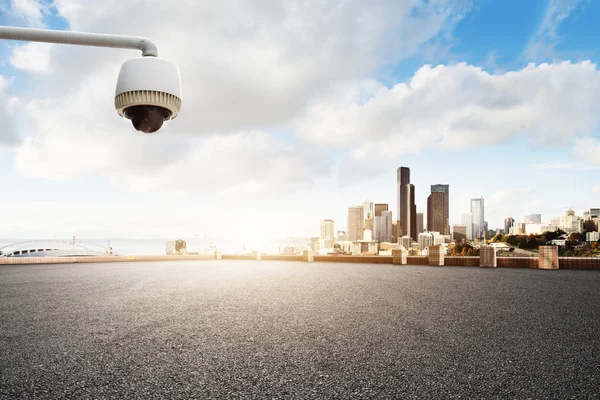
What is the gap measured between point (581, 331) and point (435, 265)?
13.8 metres

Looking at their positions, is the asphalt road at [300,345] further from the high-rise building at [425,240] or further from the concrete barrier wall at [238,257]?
the high-rise building at [425,240]

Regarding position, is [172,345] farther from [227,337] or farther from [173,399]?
[173,399]

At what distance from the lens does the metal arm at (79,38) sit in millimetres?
1939

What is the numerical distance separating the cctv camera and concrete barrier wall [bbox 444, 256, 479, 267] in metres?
19.2

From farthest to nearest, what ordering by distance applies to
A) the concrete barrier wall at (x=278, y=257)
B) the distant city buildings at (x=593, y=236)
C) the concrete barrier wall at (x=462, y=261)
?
1. the distant city buildings at (x=593, y=236)
2. the concrete barrier wall at (x=278, y=257)
3. the concrete barrier wall at (x=462, y=261)

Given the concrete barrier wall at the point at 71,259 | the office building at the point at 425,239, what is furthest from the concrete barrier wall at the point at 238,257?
the office building at the point at 425,239

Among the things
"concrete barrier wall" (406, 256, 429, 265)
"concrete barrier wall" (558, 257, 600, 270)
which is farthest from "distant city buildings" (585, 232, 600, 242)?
"concrete barrier wall" (406, 256, 429, 265)

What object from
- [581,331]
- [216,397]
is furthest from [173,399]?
[581,331]

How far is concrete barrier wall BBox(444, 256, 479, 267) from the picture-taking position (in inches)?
745

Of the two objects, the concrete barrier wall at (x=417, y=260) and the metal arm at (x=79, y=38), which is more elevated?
the metal arm at (x=79, y=38)

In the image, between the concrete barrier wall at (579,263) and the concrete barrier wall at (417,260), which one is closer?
the concrete barrier wall at (579,263)

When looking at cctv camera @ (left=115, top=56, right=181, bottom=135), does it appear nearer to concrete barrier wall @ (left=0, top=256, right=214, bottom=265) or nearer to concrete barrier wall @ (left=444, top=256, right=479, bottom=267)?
concrete barrier wall @ (left=444, top=256, right=479, bottom=267)

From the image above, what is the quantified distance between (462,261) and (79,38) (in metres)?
19.8

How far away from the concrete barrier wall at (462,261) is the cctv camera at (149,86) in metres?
19.2
